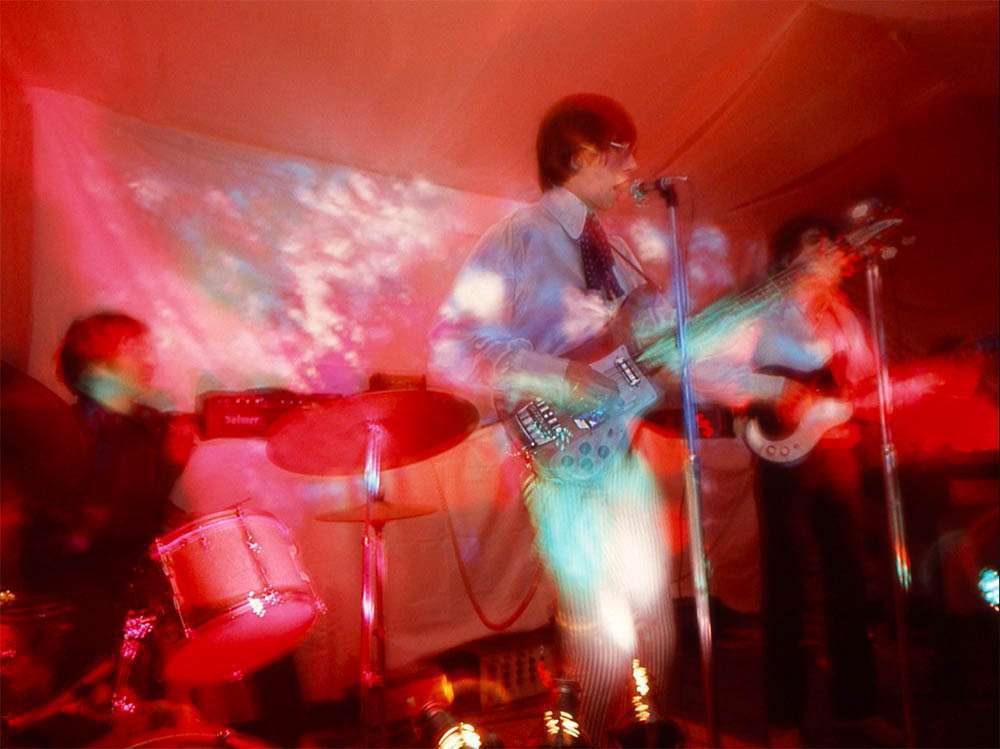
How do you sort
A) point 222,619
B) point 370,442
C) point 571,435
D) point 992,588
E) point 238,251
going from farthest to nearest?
point 238,251 < point 370,442 < point 222,619 < point 992,588 < point 571,435

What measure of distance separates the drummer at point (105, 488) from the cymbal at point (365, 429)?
657 millimetres

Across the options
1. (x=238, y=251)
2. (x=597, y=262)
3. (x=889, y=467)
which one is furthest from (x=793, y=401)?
(x=238, y=251)

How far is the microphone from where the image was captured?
1611 millimetres

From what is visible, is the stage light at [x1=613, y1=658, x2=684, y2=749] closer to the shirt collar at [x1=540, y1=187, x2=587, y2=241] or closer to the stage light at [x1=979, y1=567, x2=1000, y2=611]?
the stage light at [x1=979, y1=567, x2=1000, y2=611]

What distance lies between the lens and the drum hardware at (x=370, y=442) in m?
1.86

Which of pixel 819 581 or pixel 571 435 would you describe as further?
pixel 819 581

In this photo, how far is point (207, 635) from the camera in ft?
5.95

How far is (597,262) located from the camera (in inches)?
67.7

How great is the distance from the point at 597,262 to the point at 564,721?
1.05 m

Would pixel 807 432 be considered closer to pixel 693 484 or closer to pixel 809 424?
pixel 809 424

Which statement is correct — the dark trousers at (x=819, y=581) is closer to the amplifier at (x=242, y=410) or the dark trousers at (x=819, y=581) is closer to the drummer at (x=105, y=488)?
the amplifier at (x=242, y=410)

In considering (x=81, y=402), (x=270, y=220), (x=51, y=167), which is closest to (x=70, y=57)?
(x=51, y=167)

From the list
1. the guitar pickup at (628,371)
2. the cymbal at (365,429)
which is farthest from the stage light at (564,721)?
the cymbal at (365,429)

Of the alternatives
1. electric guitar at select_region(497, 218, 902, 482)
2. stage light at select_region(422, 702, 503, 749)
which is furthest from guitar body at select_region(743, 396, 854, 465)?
stage light at select_region(422, 702, 503, 749)
